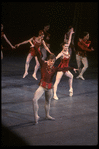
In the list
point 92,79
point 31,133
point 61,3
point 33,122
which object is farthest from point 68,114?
point 61,3

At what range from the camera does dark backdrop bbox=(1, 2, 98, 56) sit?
862 inches

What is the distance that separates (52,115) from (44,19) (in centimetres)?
1736

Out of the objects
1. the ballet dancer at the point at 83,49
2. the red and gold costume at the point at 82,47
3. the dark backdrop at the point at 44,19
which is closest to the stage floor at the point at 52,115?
the ballet dancer at the point at 83,49

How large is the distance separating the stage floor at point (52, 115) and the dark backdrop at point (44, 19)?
41.3 ft

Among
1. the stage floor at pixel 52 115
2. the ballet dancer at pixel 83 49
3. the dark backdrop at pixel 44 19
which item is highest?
the dark backdrop at pixel 44 19

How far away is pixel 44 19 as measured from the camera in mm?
22859

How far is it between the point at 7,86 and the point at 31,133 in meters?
4.30

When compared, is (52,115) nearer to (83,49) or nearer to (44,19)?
(83,49)

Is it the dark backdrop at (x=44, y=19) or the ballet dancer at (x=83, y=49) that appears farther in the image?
the dark backdrop at (x=44, y=19)

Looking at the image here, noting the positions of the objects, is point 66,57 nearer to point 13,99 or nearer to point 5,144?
point 13,99

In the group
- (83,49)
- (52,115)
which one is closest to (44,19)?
(83,49)

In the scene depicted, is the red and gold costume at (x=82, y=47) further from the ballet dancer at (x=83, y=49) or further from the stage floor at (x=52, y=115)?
the stage floor at (x=52, y=115)

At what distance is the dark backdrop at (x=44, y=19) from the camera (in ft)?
71.8

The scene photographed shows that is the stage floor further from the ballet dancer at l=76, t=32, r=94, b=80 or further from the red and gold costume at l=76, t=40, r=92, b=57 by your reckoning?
the red and gold costume at l=76, t=40, r=92, b=57
